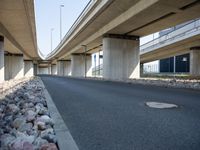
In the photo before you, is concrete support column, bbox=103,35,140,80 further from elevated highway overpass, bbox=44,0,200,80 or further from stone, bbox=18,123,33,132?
stone, bbox=18,123,33,132

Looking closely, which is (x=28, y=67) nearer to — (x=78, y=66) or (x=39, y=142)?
(x=78, y=66)

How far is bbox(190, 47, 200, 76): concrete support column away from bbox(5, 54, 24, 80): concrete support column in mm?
35904

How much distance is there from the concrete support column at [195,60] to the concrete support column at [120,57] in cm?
2133

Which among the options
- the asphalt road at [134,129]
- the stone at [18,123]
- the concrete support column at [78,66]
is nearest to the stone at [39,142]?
the asphalt road at [134,129]

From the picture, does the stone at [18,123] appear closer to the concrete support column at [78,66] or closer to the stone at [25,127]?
the stone at [25,127]

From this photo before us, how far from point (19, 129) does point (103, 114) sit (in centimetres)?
240

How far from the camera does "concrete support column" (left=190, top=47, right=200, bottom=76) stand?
4811cm

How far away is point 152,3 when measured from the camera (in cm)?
1777

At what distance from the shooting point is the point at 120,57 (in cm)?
3069

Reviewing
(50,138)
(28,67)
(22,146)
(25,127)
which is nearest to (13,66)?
(28,67)

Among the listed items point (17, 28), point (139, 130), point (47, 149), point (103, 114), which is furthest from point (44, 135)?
point (17, 28)

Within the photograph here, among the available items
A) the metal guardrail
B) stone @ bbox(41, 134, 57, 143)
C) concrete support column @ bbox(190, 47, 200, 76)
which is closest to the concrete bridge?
the metal guardrail

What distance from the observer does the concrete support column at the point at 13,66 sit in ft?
177

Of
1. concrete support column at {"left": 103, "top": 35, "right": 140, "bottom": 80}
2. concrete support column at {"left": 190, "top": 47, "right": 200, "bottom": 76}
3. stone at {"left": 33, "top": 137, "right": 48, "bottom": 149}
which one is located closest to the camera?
stone at {"left": 33, "top": 137, "right": 48, "bottom": 149}
